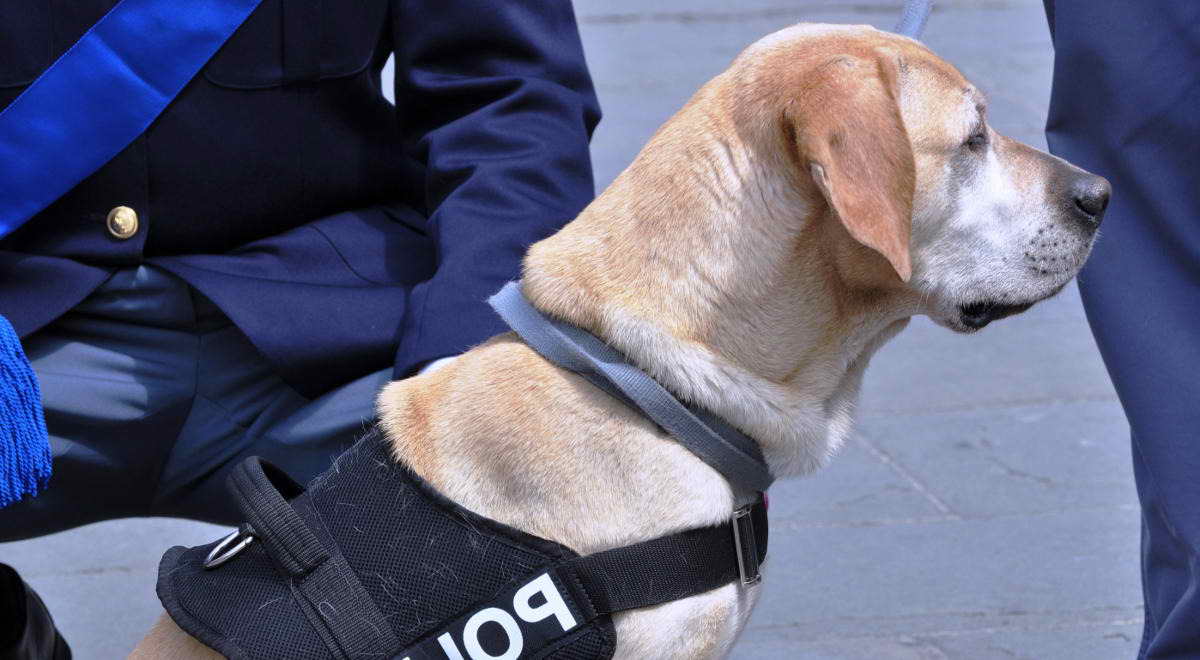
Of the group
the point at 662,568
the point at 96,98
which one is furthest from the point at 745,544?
the point at 96,98

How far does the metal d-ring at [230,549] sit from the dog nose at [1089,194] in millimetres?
1329

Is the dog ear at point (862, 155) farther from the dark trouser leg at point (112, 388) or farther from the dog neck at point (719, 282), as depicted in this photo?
the dark trouser leg at point (112, 388)

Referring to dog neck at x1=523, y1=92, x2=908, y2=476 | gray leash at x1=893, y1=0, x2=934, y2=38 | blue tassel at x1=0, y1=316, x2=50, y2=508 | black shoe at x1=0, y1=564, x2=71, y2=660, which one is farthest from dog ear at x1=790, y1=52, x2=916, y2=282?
black shoe at x1=0, y1=564, x2=71, y2=660

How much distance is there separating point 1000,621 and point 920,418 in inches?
50.0

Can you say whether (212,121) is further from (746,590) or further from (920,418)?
(920,418)

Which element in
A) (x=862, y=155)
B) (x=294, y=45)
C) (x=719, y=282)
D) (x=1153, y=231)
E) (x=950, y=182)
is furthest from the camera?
(x=294, y=45)

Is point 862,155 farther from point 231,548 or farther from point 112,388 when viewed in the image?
point 112,388

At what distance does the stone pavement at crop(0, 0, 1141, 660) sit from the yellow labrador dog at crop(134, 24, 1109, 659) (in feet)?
4.65

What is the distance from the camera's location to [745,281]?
2164 millimetres

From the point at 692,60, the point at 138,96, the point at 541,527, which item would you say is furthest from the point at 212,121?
the point at 692,60

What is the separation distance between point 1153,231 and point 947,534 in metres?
1.73

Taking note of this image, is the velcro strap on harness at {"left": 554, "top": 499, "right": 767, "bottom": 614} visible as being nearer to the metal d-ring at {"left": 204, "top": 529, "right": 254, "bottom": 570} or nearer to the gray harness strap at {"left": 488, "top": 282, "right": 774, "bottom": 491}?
the gray harness strap at {"left": 488, "top": 282, "right": 774, "bottom": 491}

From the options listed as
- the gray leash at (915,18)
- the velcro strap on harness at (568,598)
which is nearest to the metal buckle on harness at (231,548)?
the velcro strap on harness at (568,598)

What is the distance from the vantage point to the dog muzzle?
207 cm
